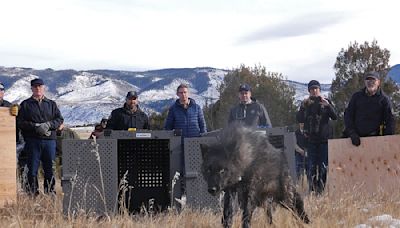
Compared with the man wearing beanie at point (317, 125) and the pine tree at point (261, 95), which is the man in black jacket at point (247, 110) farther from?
the pine tree at point (261, 95)

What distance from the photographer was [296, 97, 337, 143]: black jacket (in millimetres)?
10461

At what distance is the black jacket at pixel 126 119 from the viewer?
8.91 meters

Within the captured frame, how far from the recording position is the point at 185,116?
874 centimetres

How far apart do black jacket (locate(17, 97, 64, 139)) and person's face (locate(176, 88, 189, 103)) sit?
1987 millimetres

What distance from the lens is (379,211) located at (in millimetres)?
6559

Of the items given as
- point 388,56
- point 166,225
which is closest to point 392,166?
point 166,225

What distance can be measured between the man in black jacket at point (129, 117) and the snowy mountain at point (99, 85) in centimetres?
8011

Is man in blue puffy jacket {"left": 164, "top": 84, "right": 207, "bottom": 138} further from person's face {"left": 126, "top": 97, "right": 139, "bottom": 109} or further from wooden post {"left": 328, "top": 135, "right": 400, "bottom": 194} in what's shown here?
wooden post {"left": 328, "top": 135, "right": 400, "bottom": 194}

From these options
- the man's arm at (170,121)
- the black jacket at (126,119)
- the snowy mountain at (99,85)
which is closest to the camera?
the man's arm at (170,121)

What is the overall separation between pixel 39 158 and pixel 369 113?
16.0 feet

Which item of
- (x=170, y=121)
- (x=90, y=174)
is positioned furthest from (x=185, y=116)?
(x=90, y=174)

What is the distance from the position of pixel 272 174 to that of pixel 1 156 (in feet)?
12.3

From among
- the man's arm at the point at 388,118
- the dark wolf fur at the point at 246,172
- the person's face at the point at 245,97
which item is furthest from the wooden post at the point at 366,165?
the dark wolf fur at the point at 246,172

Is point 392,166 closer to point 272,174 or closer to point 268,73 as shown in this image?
point 272,174
